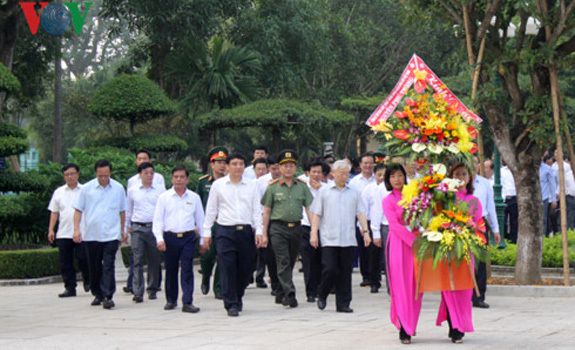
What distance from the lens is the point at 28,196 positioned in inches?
725

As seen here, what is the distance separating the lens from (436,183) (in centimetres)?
892

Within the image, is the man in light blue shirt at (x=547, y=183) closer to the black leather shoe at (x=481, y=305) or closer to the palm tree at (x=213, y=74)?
the black leather shoe at (x=481, y=305)

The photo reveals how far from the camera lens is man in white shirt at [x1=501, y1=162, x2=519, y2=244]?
64.6ft

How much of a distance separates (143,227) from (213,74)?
636 inches

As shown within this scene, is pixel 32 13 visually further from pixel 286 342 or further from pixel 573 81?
pixel 573 81

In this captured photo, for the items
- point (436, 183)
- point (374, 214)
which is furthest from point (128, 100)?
point (436, 183)

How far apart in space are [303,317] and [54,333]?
2.73 meters

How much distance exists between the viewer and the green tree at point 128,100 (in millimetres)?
22156

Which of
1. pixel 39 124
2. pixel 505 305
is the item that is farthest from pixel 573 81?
pixel 505 305

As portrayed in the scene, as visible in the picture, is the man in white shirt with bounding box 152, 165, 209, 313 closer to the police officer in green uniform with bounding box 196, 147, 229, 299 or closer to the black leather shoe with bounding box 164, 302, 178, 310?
the black leather shoe with bounding box 164, 302, 178, 310

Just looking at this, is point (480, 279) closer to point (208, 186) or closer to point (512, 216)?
point (208, 186)

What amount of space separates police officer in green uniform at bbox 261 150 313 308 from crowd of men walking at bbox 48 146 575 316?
1 centimetres

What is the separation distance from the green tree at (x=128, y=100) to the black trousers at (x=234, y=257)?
429 inches

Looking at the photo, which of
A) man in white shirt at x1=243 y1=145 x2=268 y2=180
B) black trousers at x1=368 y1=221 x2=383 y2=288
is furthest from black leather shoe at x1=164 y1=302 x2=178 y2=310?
man in white shirt at x1=243 y1=145 x2=268 y2=180
